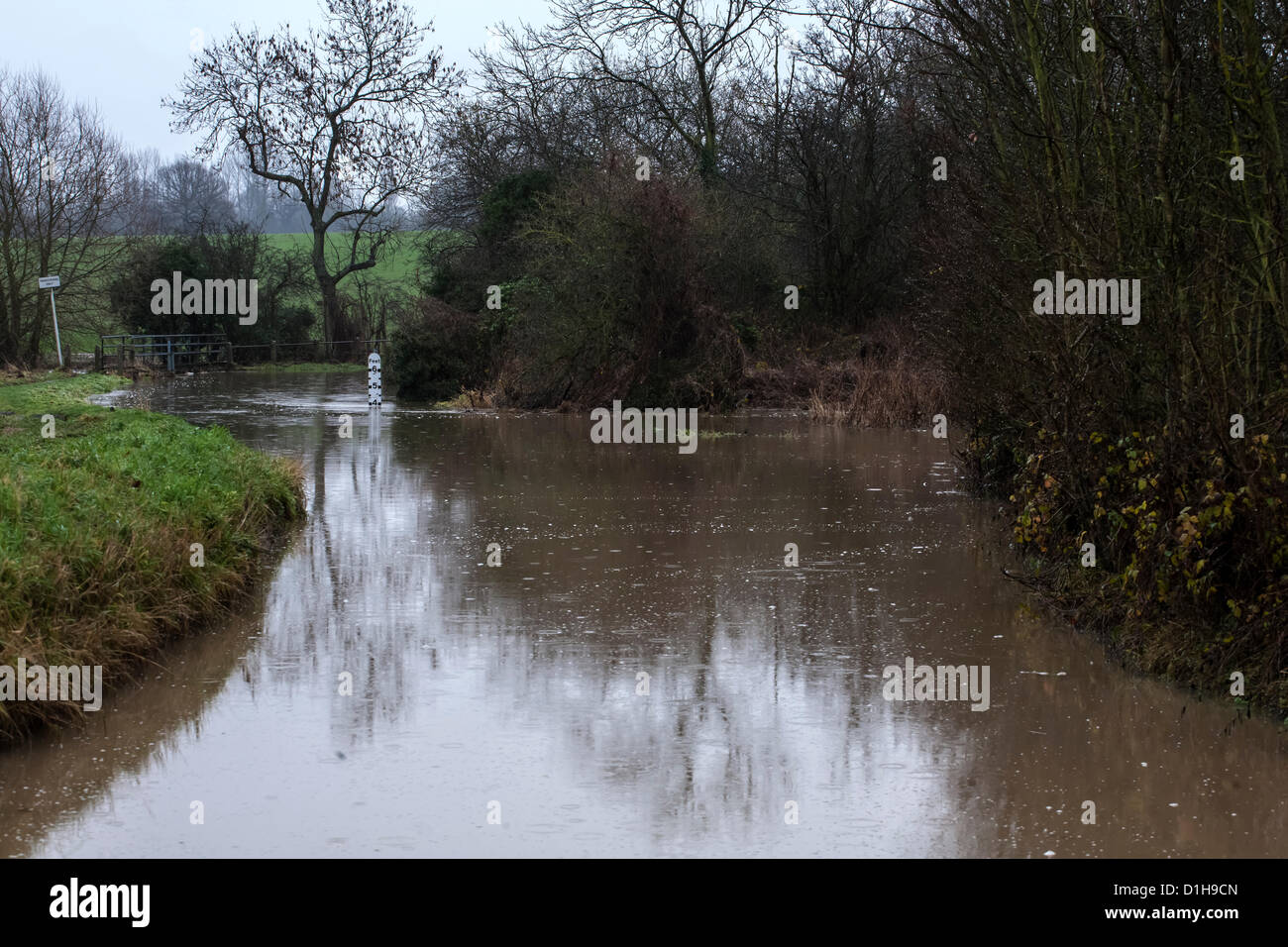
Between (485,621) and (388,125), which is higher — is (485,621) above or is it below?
below

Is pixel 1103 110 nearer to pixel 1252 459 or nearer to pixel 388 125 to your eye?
pixel 1252 459

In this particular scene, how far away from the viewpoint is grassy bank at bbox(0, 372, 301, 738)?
7.37 meters

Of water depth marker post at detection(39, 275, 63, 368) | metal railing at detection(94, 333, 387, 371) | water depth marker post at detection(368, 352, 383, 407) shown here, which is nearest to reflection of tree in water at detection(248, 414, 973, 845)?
water depth marker post at detection(368, 352, 383, 407)

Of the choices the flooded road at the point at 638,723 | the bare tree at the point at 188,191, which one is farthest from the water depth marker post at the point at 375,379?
the bare tree at the point at 188,191

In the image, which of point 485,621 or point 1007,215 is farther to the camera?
point 1007,215

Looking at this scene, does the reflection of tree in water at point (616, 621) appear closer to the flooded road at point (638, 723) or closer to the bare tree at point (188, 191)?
the flooded road at point (638, 723)

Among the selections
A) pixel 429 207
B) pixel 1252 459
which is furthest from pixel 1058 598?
pixel 429 207

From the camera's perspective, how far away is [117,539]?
8.72m

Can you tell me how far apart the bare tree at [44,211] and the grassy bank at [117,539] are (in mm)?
25643

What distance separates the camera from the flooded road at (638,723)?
5691mm

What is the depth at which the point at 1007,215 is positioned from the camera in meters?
11.0

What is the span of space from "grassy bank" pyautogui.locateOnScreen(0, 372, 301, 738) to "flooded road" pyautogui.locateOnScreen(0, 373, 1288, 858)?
0.90 ft

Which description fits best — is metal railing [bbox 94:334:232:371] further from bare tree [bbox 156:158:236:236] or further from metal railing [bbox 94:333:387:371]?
bare tree [bbox 156:158:236:236]
